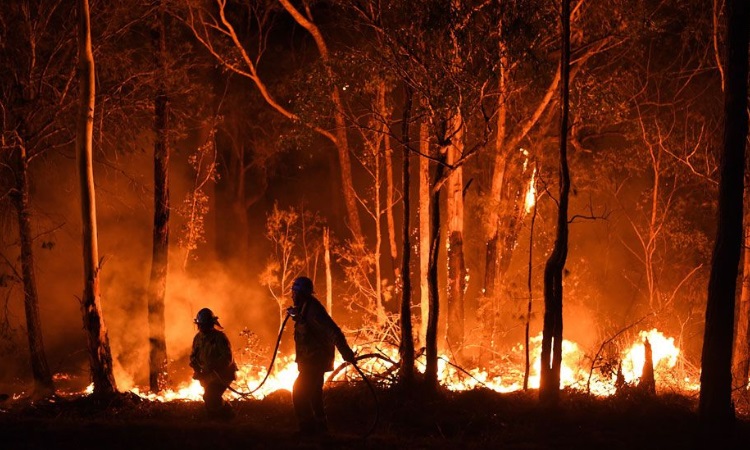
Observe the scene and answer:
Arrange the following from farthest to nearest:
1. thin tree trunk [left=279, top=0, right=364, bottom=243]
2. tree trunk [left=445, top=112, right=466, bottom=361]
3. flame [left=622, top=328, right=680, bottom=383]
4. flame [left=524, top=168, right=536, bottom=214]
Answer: thin tree trunk [left=279, top=0, right=364, bottom=243], flame [left=524, top=168, right=536, bottom=214], tree trunk [left=445, top=112, right=466, bottom=361], flame [left=622, top=328, right=680, bottom=383]

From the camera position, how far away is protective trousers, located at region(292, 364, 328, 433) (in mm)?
8922

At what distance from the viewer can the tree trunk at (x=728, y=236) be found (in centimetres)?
948

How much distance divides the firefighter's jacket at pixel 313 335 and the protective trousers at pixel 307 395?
0.11 metres

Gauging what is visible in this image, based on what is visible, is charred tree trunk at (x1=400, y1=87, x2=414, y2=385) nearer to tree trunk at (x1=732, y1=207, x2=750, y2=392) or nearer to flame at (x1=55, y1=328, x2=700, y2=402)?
flame at (x1=55, y1=328, x2=700, y2=402)

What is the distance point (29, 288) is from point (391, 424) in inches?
394

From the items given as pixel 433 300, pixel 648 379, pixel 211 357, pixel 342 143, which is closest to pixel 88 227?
pixel 211 357

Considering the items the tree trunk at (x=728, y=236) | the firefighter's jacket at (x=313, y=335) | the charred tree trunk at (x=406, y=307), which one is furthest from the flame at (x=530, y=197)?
the firefighter's jacket at (x=313, y=335)

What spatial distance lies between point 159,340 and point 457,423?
9685 millimetres

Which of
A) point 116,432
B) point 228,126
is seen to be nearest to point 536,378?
point 116,432

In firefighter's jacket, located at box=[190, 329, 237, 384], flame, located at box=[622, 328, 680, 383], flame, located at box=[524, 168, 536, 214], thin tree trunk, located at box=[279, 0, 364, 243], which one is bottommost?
firefighter's jacket, located at box=[190, 329, 237, 384]

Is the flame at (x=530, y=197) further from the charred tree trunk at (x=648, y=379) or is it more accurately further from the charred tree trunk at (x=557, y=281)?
the charred tree trunk at (x=557, y=281)

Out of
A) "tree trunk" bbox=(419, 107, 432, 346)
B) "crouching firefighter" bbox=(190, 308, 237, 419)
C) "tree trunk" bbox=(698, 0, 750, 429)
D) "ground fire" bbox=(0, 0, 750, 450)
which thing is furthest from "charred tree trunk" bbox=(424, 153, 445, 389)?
"tree trunk" bbox=(419, 107, 432, 346)

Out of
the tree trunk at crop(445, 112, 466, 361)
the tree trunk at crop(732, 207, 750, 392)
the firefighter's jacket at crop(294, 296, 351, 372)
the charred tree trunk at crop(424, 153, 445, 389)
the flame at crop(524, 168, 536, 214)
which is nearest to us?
the firefighter's jacket at crop(294, 296, 351, 372)

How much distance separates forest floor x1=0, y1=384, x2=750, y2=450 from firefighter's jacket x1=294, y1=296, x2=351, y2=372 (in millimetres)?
1000
